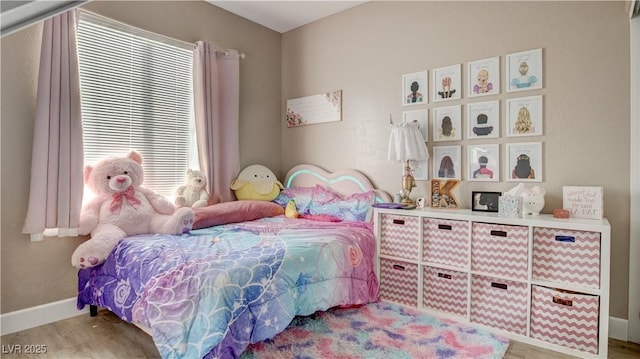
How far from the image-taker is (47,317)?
2357 mm

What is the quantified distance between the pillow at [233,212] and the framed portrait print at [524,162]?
194 centimetres

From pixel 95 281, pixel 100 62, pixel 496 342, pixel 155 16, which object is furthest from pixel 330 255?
pixel 155 16

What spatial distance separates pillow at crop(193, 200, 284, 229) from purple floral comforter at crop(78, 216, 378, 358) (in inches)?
4.4

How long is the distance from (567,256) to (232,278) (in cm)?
183

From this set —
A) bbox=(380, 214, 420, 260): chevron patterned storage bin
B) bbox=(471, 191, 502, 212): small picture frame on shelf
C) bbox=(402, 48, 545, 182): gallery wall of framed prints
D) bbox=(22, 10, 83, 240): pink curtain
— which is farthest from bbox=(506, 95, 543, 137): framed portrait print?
bbox=(22, 10, 83, 240): pink curtain

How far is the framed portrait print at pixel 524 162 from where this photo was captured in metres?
2.42

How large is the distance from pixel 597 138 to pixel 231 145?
2842 mm

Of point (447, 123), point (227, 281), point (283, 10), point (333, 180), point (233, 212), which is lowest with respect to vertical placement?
point (227, 281)

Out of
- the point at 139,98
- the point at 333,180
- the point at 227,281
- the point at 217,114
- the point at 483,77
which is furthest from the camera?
the point at 333,180

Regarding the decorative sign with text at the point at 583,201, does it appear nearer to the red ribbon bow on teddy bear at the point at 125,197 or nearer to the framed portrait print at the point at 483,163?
the framed portrait print at the point at 483,163

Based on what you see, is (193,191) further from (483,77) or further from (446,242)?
(483,77)

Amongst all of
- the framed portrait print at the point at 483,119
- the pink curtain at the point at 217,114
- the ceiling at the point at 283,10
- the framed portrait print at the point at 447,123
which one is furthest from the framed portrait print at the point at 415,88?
the pink curtain at the point at 217,114

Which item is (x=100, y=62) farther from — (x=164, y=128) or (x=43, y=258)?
(x=43, y=258)

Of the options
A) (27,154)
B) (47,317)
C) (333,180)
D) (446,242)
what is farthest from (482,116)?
(47,317)
